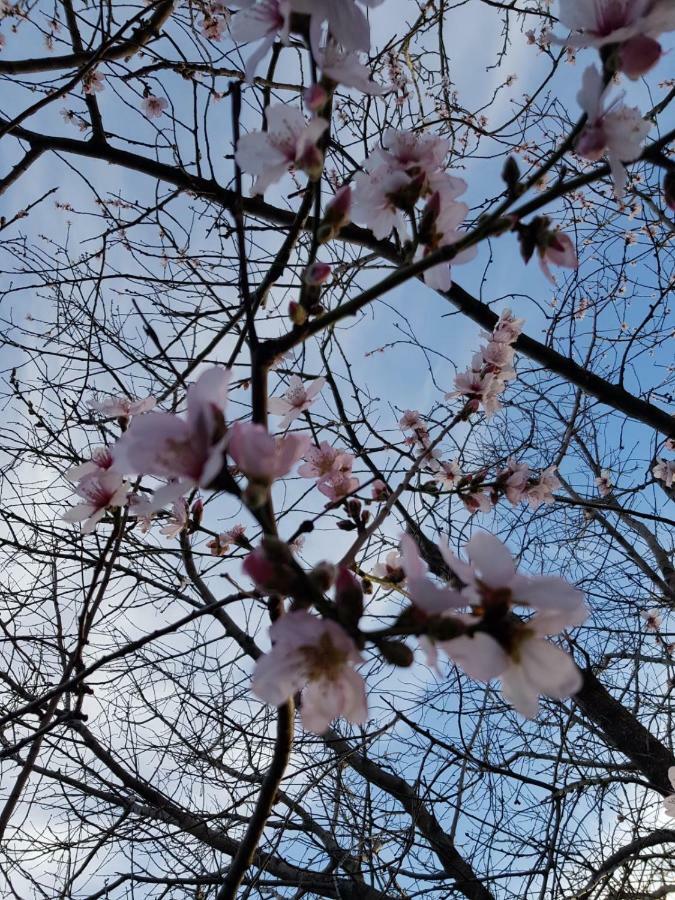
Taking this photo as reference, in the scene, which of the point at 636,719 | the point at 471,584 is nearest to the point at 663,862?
the point at 636,719

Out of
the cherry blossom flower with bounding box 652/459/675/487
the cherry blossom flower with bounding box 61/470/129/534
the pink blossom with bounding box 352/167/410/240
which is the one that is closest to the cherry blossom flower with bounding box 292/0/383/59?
the pink blossom with bounding box 352/167/410/240

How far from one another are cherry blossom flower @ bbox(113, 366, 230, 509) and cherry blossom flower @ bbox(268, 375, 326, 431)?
808mm

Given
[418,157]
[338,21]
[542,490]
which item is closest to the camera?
[338,21]

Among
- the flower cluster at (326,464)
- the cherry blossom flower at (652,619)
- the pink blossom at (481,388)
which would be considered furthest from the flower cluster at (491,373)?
the cherry blossom flower at (652,619)

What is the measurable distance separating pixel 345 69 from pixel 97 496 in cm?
88

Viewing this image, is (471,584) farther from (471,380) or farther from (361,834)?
(361,834)

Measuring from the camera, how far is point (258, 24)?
0.94m

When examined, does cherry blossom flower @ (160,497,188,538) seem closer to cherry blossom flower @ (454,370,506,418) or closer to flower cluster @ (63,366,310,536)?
flower cluster @ (63,366,310,536)

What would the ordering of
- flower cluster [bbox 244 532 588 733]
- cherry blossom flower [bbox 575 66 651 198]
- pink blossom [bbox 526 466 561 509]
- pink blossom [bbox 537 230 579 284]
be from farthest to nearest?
pink blossom [bbox 526 466 561 509] < pink blossom [bbox 537 230 579 284] < cherry blossom flower [bbox 575 66 651 198] < flower cluster [bbox 244 532 588 733]

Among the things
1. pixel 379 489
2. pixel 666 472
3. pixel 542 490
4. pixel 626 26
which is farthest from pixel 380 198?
pixel 666 472

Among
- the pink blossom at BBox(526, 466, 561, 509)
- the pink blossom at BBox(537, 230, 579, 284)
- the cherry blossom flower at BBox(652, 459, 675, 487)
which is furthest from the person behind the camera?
the cherry blossom flower at BBox(652, 459, 675, 487)

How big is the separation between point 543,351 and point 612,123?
2.27 m

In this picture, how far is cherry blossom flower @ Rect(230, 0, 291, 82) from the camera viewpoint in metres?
0.91

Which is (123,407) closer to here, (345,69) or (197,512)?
(197,512)
